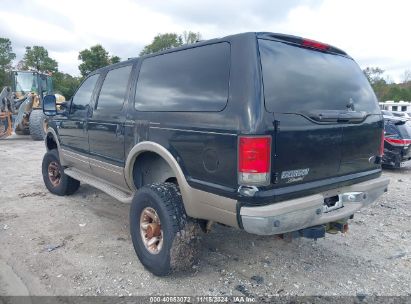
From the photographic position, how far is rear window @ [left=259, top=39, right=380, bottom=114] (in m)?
2.59

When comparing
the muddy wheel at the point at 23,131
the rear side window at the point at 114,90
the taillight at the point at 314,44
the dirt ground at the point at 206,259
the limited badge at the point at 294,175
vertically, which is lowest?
the dirt ground at the point at 206,259

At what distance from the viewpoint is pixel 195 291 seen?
117 inches

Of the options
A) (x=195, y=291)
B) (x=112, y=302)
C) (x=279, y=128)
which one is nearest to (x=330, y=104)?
(x=279, y=128)

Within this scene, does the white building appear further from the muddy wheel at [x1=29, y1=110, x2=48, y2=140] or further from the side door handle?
the side door handle

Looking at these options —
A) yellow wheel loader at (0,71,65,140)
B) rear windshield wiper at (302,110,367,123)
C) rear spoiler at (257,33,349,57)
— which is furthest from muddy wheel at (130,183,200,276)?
yellow wheel loader at (0,71,65,140)

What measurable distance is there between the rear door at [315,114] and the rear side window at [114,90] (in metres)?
1.85

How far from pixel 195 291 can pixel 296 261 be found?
1169 mm

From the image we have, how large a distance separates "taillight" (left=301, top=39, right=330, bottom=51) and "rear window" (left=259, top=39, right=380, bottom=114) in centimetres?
5

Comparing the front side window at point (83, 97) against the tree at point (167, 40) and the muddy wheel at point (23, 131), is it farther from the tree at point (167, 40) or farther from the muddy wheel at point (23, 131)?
the tree at point (167, 40)

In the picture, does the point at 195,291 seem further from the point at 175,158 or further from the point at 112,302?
the point at 175,158

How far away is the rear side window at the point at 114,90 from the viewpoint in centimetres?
387

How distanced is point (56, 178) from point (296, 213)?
452 cm

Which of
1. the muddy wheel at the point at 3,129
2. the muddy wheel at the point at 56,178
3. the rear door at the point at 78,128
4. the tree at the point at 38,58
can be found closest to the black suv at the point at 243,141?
the rear door at the point at 78,128

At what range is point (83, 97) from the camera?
4.69 metres
